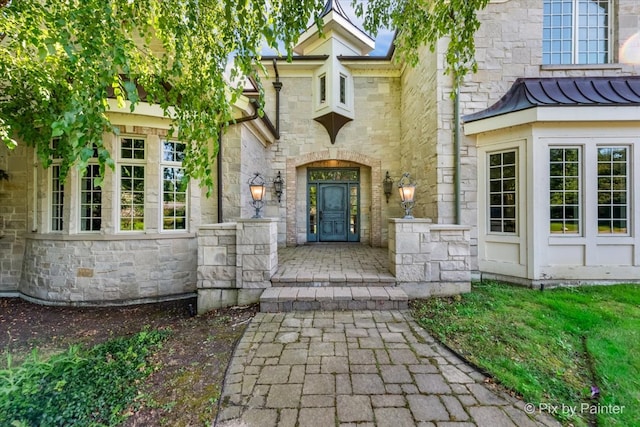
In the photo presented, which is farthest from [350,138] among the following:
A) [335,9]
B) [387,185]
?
[335,9]

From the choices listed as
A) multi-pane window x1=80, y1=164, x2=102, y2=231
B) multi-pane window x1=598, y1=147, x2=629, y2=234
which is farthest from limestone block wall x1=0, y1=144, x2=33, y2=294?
multi-pane window x1=598, y1=147, x2=629, y2=234

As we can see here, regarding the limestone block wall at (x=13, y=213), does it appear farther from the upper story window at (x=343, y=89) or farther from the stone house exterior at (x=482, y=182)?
the upper story window at (x=343, y=89)

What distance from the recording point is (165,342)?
2959 millimetres

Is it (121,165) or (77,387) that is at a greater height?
(121,165)

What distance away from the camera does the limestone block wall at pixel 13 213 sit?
16.2 feet

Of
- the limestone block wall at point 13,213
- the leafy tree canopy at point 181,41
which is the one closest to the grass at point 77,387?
the leafy tree canopy at point 181,41

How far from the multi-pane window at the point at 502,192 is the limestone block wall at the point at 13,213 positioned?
8.56 meters

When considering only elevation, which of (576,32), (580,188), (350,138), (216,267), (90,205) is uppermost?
(576,32)

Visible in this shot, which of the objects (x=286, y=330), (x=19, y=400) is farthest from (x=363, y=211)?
(x=19, y=400)

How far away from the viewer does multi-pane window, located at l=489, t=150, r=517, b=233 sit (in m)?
4.48

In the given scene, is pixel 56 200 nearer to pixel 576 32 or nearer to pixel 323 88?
pixel 323 88

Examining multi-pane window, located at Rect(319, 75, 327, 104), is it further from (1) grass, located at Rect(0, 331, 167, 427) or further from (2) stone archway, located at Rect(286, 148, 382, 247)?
(1) grass, located at Rect(0, 331, 167, 427)

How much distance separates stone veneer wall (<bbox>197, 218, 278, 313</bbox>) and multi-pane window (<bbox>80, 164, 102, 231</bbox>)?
7.26 feet

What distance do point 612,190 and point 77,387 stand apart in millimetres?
7270
